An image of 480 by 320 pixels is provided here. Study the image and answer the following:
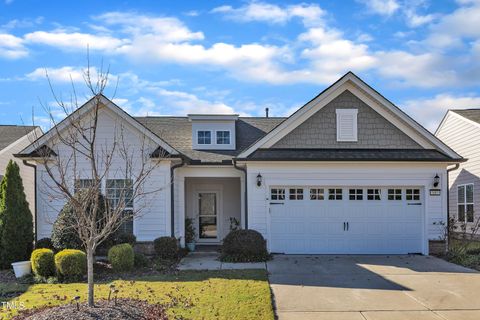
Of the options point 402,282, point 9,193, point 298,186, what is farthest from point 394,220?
point 9,193

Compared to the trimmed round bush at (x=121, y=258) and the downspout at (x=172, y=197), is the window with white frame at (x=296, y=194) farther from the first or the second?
the trimmed round bush at (x=121, y=258)

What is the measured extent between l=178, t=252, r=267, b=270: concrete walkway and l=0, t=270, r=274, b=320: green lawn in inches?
29.5

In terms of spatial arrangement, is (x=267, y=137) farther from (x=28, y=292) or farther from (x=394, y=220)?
(x=28, y=292)

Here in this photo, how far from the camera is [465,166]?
2083 cm

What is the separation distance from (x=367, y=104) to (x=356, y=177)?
256 centimetres

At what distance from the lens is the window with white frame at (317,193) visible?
50.3ft

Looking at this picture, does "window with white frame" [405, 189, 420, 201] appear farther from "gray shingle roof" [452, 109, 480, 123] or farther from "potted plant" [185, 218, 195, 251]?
"potted plant" [185, 218, 195, 251]

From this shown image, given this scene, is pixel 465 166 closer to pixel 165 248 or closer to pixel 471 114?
pixel 471 114

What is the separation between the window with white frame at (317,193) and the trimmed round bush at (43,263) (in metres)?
8.15

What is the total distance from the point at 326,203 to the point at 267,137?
294 cm

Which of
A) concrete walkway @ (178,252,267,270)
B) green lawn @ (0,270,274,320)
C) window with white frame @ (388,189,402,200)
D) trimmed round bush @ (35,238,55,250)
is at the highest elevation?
window with white frame @ (388,189,402,200)

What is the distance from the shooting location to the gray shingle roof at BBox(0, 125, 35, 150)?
71.2 feet

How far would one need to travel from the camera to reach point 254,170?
49.9 ft

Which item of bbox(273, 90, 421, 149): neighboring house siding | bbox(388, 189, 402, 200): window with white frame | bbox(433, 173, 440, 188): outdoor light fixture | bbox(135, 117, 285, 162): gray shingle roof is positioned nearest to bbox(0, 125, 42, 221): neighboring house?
bbox(135, 117, 285, 162): gray shingle roof
